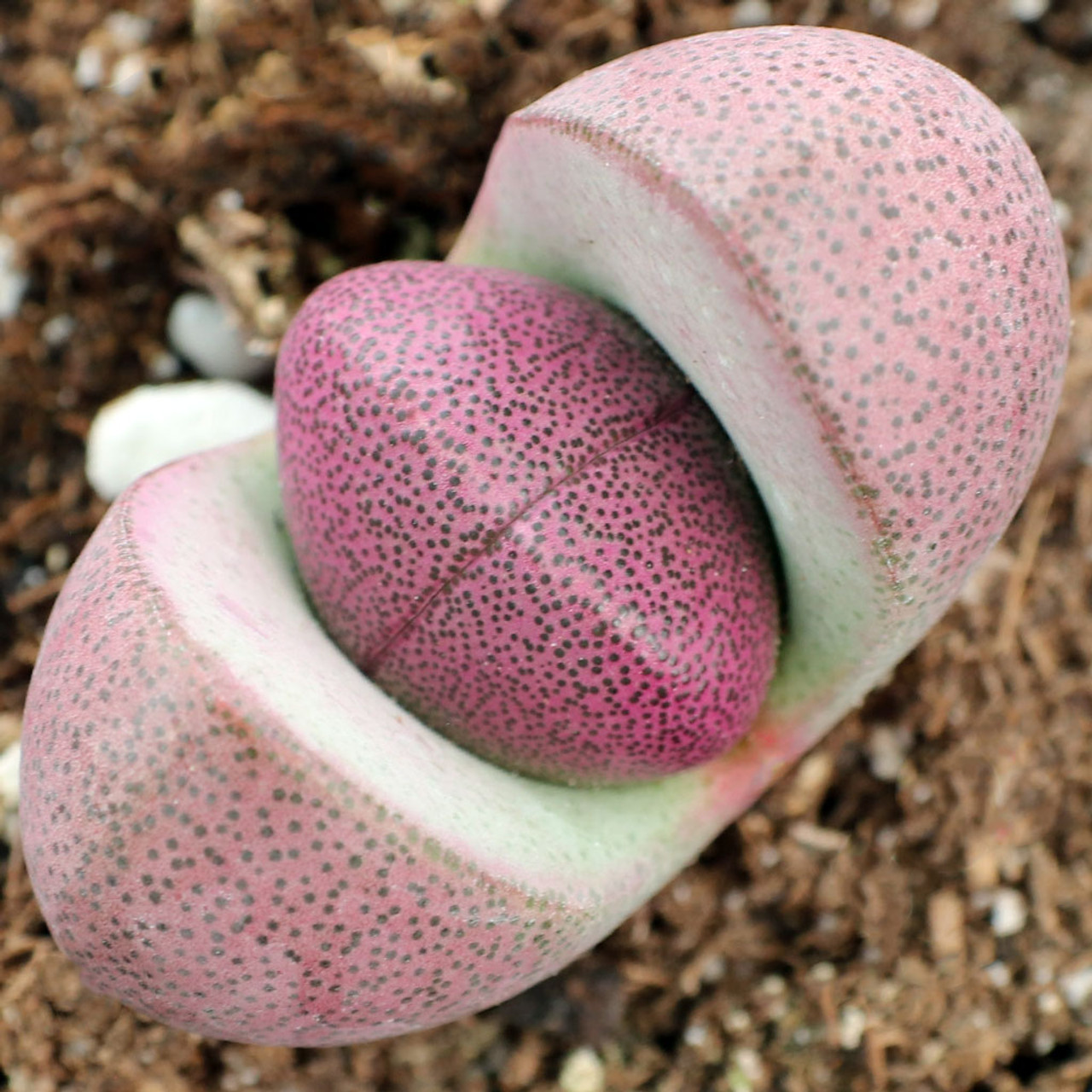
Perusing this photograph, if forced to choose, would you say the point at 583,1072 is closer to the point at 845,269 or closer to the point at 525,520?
the point at 525,520

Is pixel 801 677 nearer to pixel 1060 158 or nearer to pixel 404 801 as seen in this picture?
pixel 404 801

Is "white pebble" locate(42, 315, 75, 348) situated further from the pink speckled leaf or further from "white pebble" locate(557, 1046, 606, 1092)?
"white pebble" locate(557, 1046, 606, 1092)

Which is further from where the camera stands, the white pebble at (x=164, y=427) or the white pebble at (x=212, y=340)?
the white pebble at (x=212, y=340)

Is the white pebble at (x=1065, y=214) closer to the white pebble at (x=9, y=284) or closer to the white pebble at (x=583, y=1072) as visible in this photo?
the white pebble at (x=583, y=1072)

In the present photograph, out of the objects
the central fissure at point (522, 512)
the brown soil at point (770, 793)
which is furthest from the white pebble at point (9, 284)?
the central fissure at point (522, 512)

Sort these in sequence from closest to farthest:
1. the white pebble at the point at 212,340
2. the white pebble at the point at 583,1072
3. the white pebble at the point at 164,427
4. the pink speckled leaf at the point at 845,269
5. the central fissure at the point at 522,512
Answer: the pink speckled leaf at the point at 845,269 < the central fissure at the point at 522,512 < the white pebble at the point at 583,1072 < the white pebble at the point at 164,427 < the white pebble at the point at 212,340

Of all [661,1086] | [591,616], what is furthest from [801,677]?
[661,1086]
